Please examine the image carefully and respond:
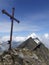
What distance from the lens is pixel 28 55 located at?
34.5 meters

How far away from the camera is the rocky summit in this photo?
33.0 meters

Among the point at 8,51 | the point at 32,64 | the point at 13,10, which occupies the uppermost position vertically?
the point at 13,10

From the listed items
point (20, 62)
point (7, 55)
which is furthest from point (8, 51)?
point (20, 62)

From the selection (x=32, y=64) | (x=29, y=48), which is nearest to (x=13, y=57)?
(x=32, y=64)

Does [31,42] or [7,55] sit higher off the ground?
[31,42]

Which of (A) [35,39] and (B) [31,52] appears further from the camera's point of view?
(A) [35,39]

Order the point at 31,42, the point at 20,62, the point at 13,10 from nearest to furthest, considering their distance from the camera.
Answer: the point at 20,62
the point at 13,10
the point at 31,42

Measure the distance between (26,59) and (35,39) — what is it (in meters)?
8.67

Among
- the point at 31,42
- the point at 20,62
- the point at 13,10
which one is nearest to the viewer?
the point at 20,62

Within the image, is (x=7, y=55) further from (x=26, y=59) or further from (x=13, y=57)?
(x=26, y=59)

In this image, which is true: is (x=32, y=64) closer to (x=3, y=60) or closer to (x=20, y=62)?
(x=20, y=62)

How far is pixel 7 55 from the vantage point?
113 feet

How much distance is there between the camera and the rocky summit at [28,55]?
33019 millimetres

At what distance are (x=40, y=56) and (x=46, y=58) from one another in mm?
1221
